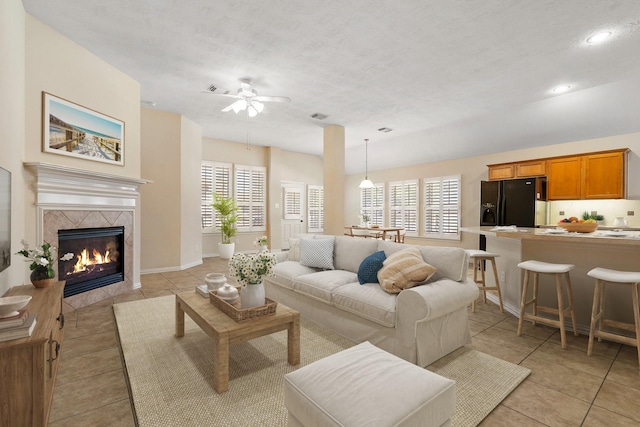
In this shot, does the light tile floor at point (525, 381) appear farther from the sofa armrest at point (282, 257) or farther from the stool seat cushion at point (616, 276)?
the sofa armrest at point (282, 257)

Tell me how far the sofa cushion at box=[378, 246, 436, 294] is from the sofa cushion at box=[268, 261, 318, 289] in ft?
3.58

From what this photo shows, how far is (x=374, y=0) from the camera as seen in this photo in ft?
8.99

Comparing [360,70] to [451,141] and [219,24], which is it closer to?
[219,24]

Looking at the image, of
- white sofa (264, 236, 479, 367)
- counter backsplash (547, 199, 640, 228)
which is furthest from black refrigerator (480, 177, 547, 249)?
white sofa (264, 236, 479, 367)

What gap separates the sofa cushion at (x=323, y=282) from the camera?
9.87ft

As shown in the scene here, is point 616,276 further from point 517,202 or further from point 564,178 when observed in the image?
point 564,178

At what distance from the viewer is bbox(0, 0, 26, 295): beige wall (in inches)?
96.4

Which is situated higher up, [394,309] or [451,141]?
[451,141]

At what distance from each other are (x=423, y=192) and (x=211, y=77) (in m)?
6.31

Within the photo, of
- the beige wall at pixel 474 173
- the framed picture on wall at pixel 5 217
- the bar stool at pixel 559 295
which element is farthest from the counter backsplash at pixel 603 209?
the framed picture on wall at pixel 5 217

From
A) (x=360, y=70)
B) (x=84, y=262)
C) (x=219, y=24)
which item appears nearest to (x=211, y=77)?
(x=219, y=24)

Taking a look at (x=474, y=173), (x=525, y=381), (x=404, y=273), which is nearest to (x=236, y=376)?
(x=404, y=273)

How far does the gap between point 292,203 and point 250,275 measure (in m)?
7.08

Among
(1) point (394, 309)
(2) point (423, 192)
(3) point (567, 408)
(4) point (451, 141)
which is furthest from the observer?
(2) point (423, 192)
